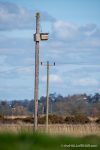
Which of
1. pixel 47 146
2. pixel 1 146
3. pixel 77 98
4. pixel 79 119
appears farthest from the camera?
pixel 77 98

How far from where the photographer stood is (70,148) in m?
12.8

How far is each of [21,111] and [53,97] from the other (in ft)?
69.8

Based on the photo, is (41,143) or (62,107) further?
(62,107)

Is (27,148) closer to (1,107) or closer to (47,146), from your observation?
(47,146)

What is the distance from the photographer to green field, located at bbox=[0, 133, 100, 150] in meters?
10.9

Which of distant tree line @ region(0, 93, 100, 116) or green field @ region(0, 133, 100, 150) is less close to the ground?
distant tree line @ region(0, 93, 100, 116)

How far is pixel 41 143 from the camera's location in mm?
11977

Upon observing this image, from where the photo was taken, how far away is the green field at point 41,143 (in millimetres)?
10871

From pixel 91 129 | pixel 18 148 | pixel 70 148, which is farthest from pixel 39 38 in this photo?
pixel 18 148

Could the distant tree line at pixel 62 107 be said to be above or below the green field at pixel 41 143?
above

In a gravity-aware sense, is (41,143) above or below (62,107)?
below

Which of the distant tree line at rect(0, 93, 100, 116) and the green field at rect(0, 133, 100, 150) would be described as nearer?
the green field at rect(0, 133, 100, 150)

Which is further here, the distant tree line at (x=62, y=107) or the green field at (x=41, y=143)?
the distant tree line at (x=62, y=107)

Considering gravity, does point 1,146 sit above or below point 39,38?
below
